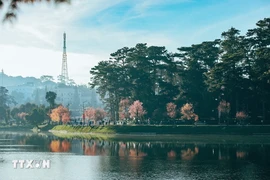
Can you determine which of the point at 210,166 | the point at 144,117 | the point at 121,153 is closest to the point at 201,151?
the point at 121,153

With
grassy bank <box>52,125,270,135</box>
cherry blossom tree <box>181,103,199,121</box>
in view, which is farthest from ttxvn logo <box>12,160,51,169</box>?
cherry blossom tree <box>181,103,199,121</box>

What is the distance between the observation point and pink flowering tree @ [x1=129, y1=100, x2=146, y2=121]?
9112 cm

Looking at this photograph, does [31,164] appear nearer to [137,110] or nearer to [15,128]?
[137,110]

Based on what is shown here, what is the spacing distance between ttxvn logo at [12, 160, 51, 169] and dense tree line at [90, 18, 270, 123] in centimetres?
4813

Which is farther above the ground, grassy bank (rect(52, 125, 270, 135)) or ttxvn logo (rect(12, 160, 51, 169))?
grassy bank (rect(52, 125, 270, 135))

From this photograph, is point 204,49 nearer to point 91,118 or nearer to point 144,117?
point 144,117

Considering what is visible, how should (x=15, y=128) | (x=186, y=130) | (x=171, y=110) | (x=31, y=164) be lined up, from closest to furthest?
(x=31, y=164) → (x=186, y=130) → (x=171, y=110) → (x=15, y=128)

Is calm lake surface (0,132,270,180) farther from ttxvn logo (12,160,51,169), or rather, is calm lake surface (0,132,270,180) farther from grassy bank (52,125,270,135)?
grassy bank (52,125,270,135)

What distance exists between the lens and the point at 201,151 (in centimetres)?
5153

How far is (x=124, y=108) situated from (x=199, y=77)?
58.7ft

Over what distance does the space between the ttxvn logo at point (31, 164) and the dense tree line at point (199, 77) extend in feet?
158

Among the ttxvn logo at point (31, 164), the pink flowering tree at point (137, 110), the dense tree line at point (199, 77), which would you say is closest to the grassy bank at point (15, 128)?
the dense tree line at point (199, 77)


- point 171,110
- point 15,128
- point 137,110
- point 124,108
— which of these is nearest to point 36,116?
point 15,128

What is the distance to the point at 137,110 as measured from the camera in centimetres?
9100
